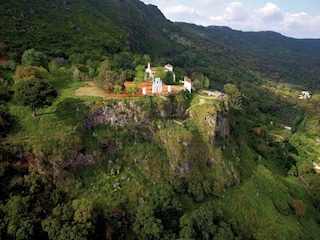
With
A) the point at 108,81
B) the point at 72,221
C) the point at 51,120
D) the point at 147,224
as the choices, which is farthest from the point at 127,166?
the point at 108,81

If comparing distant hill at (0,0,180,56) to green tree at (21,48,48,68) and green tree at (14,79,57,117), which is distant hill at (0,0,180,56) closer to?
green tree at (21,48,48,68)

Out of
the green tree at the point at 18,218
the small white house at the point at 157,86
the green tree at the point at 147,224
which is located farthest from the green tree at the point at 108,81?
the green tree at the point at 18,218

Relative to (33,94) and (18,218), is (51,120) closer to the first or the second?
(33,94)

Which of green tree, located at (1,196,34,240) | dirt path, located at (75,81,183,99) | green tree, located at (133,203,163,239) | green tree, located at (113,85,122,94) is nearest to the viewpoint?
green tree, located at (1,196,34,240)

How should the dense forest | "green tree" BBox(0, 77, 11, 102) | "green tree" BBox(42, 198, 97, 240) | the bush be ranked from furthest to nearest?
the bush < "green tree" BBox(0, 77, 11, 102) < the dense forest < "green tree" BBox(42, 198, 97, 240)

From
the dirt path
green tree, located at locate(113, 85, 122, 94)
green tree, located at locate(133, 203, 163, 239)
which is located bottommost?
green tree, located at locate(133, 203, 163, 239)

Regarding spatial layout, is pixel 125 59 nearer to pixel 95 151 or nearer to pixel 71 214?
pixel 95 151

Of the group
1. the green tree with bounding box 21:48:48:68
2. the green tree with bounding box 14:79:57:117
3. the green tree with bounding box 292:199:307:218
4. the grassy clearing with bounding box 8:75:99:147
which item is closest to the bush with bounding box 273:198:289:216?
the green tree with bounding box 292:199:307:218

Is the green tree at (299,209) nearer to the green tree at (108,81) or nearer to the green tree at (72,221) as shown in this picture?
the green tree at (72,221)

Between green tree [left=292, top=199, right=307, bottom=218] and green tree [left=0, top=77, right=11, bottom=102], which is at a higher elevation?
green tree [left=0, top=77, right=11, bottom=102]
